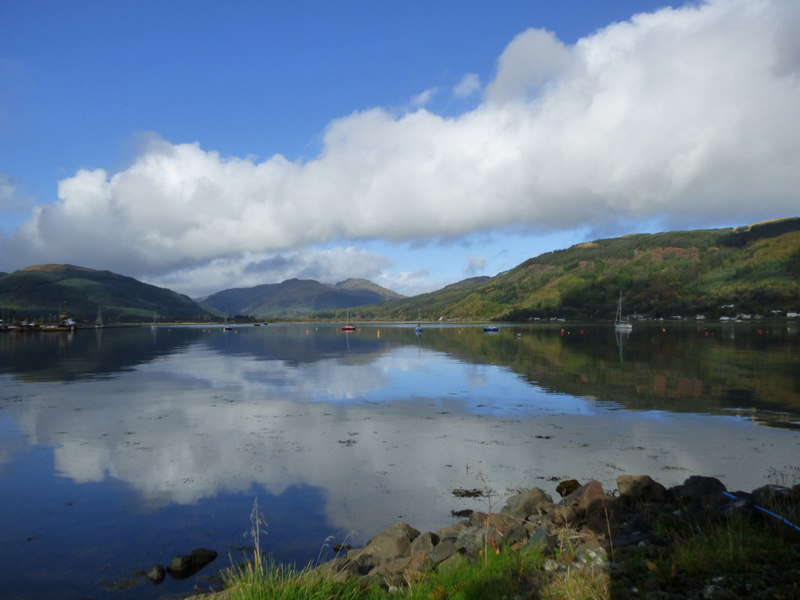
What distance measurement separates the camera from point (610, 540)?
8320 millimetres

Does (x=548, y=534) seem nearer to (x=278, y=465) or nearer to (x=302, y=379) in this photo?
(x=278, y=465)

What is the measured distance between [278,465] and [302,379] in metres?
22.7

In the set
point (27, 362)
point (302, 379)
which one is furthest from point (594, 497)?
point (27, 362)

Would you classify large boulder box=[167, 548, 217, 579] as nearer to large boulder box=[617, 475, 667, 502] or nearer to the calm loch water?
the calm loch water

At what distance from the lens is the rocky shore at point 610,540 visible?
7094 mm

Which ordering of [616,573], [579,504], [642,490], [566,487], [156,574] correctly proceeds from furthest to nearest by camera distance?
[566,487] → [642,490] → [579,504] → [156,574] → [616,573]

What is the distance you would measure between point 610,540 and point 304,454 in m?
12.5

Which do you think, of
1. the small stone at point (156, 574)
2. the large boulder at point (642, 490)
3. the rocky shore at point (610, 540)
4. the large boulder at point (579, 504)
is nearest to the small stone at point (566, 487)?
the rocky shore at point (610, 540)

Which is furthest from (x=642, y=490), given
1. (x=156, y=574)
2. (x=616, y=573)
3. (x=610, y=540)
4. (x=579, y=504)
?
(x=156, y=574)

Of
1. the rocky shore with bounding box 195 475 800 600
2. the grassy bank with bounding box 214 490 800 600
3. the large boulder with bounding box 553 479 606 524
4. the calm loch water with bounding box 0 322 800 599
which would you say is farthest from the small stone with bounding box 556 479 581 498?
the grassy bank with bounding box 214 490 800 600

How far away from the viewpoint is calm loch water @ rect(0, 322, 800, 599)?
1199 cm

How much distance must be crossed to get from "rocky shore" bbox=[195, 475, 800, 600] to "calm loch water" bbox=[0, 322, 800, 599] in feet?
5.16

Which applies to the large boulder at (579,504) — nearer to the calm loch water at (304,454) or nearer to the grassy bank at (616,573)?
the grassy bank at (616,573)

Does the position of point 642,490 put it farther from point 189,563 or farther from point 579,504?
point 189,563
